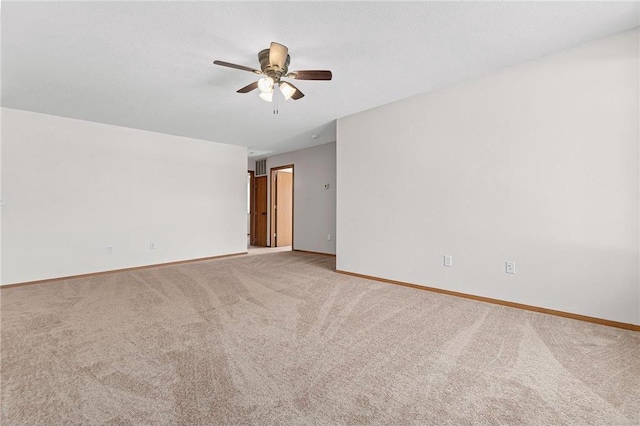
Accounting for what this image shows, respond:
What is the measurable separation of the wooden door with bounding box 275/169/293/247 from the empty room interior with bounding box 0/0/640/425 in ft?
10.7

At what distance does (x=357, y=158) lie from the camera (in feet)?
15.1

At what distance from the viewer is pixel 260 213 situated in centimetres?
867

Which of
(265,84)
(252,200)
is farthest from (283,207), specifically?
(265,84)

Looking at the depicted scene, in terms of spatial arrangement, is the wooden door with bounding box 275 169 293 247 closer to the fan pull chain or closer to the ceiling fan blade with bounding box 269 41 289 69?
the fan pull chain

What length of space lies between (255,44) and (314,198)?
4.70 m

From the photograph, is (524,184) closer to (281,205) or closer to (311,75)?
(311,75)

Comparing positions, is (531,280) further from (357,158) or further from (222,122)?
(222,122)

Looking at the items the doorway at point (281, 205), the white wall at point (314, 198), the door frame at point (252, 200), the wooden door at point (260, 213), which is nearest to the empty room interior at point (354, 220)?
the white wall at point (314, 198)

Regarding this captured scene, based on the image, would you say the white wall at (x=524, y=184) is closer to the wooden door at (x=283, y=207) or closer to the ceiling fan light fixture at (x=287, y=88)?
the ceiling fan light fixture at (x=287, y=88)

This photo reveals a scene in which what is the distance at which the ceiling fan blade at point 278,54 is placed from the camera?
247 cm

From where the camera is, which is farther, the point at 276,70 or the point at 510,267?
the point at 510,267

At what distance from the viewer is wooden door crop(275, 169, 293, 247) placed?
836cm

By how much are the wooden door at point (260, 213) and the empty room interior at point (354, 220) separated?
11.1 feet

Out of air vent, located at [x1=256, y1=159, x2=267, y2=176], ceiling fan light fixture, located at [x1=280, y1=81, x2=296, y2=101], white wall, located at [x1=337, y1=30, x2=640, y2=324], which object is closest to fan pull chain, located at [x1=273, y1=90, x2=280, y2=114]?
ceiling fan light fixture, located at [x1=280, y1=81, x2=296, y2=101]
